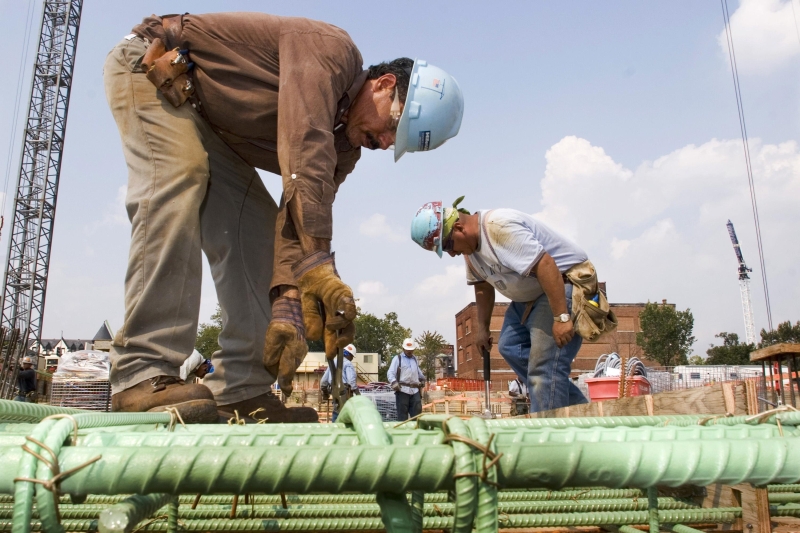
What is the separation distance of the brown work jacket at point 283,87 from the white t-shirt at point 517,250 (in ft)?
4.09

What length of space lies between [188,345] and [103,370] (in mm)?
7305

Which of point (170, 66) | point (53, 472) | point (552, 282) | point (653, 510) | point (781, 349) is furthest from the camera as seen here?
point (781, 349)

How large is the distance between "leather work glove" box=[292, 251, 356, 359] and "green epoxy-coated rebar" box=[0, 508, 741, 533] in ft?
1.97

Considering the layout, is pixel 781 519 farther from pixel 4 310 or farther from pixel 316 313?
pixel 4 310

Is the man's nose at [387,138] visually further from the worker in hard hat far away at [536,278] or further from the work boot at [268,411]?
the work boot at [268,411]

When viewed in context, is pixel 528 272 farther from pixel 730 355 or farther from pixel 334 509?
pixel 730 355

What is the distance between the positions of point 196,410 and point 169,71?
1.36 meters

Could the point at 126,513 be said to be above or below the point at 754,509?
above

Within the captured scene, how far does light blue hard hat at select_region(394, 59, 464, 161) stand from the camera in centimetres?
268

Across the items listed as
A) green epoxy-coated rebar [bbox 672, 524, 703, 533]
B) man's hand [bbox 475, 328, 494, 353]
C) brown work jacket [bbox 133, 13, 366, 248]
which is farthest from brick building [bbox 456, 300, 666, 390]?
green epoxy-coated rebar [bbox 672, 524, 703, 533]

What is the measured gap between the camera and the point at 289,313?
224 cm

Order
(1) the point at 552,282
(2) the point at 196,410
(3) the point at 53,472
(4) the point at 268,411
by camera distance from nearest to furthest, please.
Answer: (3) the point at 53,472
(2) the point at 196,410
(4) the point at 268,411
(1) the point at 552,282

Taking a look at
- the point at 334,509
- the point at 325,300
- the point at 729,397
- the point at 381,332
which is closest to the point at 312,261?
the point at 325,300

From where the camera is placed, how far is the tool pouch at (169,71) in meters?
2.50
